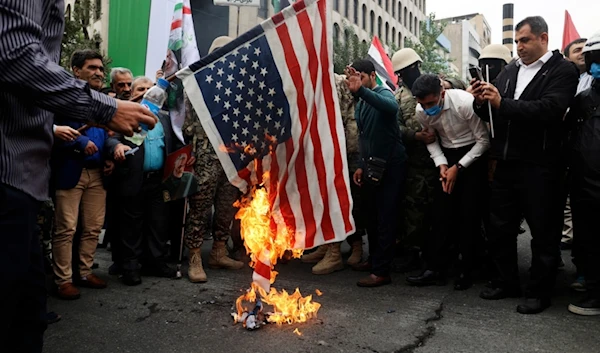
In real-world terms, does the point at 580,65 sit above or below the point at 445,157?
above

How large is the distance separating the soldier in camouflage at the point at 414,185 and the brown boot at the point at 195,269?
6.80 ft

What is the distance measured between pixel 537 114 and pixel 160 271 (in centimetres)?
376

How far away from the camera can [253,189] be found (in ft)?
11.7

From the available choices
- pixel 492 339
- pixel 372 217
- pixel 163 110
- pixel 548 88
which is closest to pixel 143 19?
pixel 163 110

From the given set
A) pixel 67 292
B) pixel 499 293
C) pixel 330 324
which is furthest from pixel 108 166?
pixel 499 293

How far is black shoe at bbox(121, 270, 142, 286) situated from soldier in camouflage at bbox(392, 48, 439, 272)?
2.67m

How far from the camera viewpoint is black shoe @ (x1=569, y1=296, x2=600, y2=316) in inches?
151

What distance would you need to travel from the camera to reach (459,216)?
189 inches

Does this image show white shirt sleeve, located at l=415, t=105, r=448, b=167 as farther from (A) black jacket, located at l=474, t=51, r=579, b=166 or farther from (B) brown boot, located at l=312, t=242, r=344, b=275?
(B) brown boot, located at l=312, t=242, r=344, b=275

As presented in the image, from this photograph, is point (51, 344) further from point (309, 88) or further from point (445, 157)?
point (445, 157)

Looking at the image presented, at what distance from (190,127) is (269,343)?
106 inches

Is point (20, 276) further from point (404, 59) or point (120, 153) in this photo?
point (404, 59)

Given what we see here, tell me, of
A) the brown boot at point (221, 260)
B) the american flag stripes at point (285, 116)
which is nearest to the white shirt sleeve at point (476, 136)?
the american flag stripes at point (285, 116)

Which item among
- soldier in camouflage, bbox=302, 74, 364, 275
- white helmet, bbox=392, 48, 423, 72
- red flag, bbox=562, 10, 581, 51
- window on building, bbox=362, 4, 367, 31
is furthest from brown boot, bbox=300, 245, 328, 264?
window on building, bbox=362, 4, 367, 31
